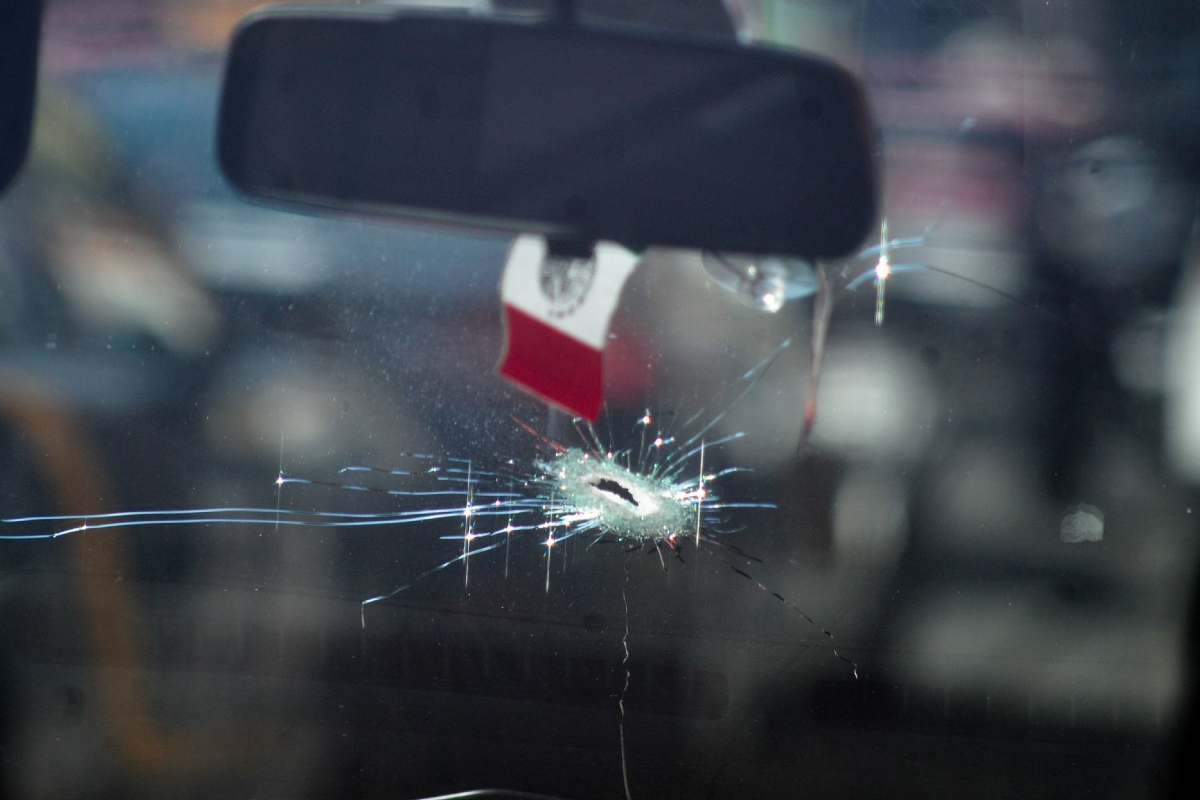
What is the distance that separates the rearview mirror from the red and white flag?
0.34 m

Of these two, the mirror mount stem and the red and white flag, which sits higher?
the mirror mount stem

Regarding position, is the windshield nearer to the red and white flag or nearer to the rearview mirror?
the red and white flag

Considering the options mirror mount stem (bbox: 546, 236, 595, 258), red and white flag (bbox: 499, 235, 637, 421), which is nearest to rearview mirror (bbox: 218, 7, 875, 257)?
mirror mount stem (bbox: 546, 236, 595, 258)

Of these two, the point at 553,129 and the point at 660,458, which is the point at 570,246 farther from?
the point at 660,458

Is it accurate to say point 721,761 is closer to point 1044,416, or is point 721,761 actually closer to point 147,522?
point 1044,416

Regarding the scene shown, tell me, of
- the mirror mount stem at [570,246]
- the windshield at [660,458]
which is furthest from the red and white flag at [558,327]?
the mirror mount stem at [570,246]

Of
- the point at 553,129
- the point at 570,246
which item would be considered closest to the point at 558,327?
the point at 570,246

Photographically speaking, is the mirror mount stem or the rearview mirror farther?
the mirror mount stem

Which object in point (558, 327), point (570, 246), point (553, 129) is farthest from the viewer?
point (558, 327)

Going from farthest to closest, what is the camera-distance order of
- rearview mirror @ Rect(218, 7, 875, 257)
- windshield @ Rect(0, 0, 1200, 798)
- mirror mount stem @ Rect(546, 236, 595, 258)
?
1. windshield @ Rect(0, 0, 1200, 798)
2. mirror mount stem @ Rect(546, 236, 595, 258)
3. rearview mirror @ Rect(218, 7, 875, 257)

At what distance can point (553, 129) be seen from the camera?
1493 millimetres

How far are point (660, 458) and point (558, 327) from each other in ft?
1.33

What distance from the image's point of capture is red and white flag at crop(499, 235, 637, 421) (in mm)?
1924

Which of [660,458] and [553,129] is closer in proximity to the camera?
[553,129]
